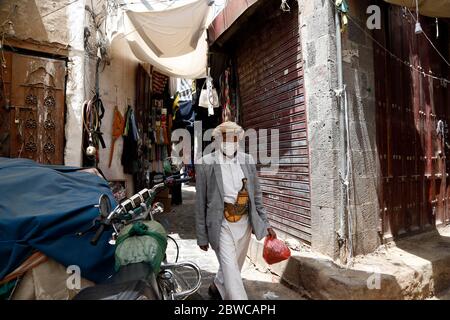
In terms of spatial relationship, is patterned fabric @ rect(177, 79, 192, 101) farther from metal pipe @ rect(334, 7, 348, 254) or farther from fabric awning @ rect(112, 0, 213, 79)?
metal pipe @ rect(334, 7, 348, 254)

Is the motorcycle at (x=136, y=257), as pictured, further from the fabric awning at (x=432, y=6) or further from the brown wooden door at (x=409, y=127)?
the fabric awning at (x=432, y=6)

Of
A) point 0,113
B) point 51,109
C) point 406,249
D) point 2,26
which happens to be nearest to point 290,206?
point 406,249

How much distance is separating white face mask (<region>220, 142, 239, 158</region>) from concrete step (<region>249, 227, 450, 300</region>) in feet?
5.16

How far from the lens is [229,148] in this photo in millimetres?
3182

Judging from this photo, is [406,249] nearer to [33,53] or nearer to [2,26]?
[33,53]

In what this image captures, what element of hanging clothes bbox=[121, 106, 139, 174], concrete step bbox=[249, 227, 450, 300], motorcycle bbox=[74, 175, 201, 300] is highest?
hanging clothes bbox=[121, 106, 139, 174]

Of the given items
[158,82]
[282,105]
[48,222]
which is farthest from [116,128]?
[48,222]

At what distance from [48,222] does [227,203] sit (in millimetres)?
1601

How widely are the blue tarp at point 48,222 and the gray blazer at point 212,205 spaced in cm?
93

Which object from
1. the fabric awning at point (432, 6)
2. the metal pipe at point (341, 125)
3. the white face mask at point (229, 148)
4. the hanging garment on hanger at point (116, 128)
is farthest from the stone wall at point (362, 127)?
the hanging garment on hanger at point (116, 128)

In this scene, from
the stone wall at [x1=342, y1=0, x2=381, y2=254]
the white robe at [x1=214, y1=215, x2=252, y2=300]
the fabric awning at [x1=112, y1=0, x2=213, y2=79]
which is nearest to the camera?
the white robe at [x1=214, y1=215, x2=252, y2=300]

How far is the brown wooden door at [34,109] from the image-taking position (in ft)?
18.3

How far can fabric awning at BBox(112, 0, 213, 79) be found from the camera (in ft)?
19.3

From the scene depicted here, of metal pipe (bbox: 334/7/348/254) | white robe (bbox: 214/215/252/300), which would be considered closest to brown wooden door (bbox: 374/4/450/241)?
metal pipe (bbox: 334/7/348/254)
